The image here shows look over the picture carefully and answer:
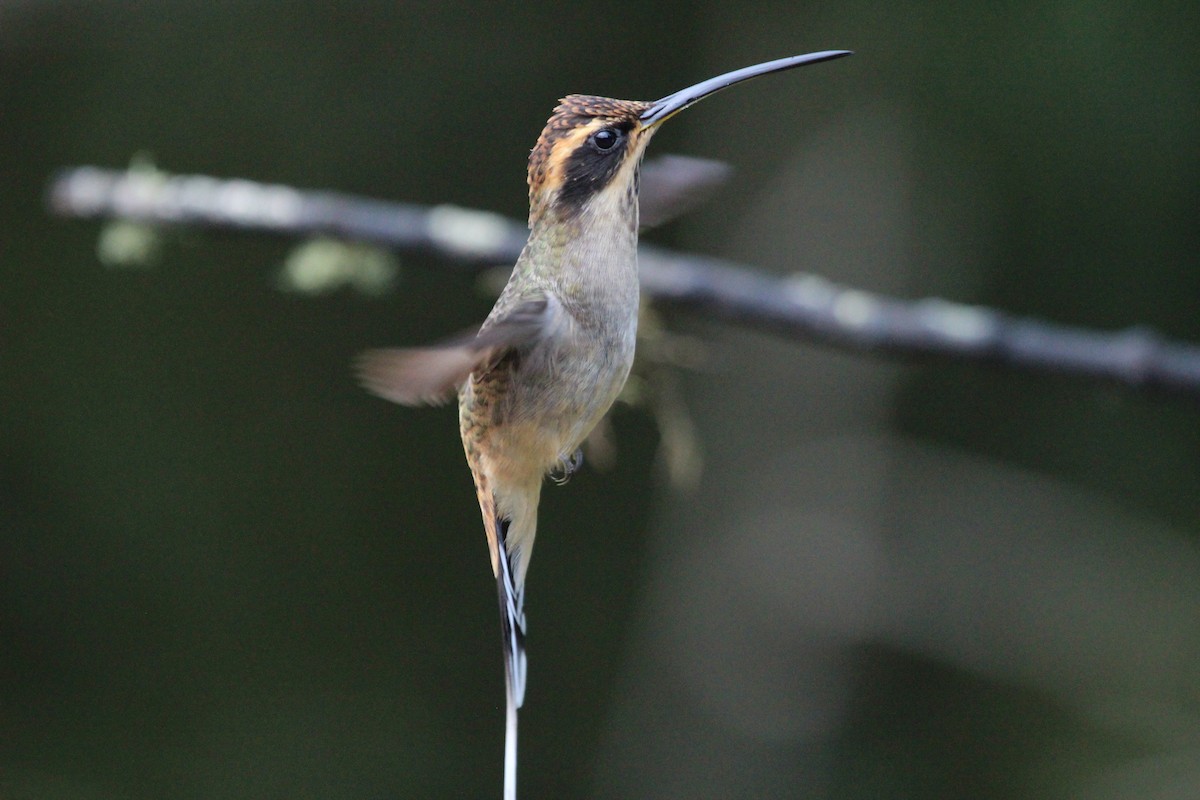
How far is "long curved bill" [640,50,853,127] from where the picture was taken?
542 mm

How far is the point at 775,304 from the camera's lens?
1795mm

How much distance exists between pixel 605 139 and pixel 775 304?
3.63 ft

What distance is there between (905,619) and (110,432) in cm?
255

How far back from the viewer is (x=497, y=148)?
3424 mm

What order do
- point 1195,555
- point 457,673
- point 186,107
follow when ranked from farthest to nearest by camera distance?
point 457,673, point 186,107, point 1195,555

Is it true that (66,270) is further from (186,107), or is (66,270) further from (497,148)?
(497,148)

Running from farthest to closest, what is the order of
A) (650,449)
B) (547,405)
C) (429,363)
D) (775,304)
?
(650,449) → (775,304) → (547,405) → (429,363)

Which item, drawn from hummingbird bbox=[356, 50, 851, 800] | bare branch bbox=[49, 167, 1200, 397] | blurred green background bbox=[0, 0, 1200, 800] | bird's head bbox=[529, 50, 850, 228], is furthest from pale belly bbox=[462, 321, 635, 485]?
blurred green background bbox=[0, 0, 1200, 800]

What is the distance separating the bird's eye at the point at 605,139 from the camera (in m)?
0.72

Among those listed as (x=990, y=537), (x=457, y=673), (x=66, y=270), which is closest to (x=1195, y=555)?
(x=990, y=537)

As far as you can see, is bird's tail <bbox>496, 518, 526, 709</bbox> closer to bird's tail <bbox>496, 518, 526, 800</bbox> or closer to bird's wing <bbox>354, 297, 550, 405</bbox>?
bird's tail <bbox>496, 518, 526, 800</bbox>

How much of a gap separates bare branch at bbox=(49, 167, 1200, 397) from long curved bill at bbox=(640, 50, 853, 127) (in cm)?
102

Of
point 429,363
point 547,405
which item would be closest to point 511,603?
point 547,405

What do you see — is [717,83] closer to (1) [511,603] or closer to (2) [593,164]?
(2) [593,164]
